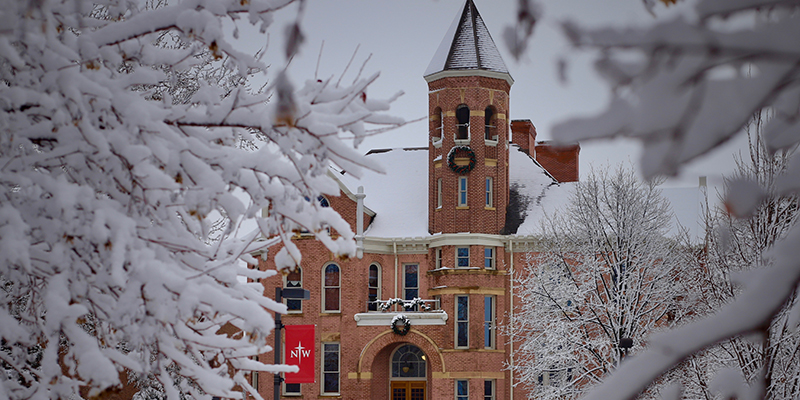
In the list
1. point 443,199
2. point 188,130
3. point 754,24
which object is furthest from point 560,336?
point 754,24

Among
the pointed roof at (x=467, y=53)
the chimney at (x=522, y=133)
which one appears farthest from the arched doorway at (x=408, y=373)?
the chimney at (x=522, y=133)

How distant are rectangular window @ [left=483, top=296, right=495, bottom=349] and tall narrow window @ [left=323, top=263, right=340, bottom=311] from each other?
19.7 ft

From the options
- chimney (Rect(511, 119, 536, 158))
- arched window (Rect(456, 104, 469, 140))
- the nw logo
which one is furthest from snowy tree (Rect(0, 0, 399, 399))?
chimney (Rect(511, 119, 536, 158))

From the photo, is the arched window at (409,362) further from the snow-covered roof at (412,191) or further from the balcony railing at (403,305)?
the snow-covered roof at (412,191)

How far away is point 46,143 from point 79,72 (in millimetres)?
475

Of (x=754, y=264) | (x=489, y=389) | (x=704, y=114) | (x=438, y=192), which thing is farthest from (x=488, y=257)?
(x=704, y=114)

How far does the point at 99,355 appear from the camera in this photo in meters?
4.02

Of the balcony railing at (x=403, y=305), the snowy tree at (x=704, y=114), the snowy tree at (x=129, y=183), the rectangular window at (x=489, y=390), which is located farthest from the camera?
the balcony railing at (x=403, y=305)

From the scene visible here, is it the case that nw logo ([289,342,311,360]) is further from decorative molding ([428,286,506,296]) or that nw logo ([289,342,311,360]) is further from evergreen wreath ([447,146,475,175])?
evergreen wreath ([447,146,475,175])

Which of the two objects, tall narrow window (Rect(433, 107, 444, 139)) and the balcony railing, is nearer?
the balcony railing

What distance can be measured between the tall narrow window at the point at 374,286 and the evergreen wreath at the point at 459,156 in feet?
17.3

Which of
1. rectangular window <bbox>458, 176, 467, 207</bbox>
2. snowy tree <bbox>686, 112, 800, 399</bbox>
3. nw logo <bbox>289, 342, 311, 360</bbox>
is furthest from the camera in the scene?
rectangular window <bbox>458, 176, 467, 207</bbox>

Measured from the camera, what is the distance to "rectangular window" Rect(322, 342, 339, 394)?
3212 cm

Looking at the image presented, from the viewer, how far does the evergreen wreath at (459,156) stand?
105 ft
